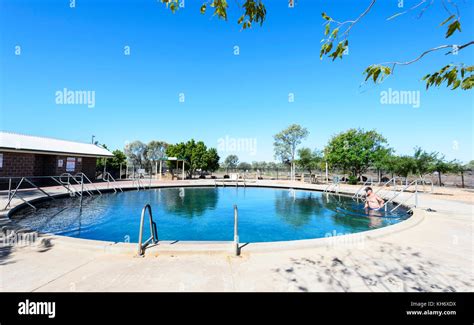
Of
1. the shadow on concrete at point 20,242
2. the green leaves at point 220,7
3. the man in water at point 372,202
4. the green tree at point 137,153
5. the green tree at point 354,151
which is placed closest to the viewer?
the green leaves at point 220,7

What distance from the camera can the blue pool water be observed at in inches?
278

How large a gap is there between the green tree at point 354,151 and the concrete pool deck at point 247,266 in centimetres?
2051

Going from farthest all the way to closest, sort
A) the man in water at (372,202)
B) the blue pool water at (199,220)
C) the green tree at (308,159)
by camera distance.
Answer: the green tree at (308,159) < the man in water at (372,202) < the blue pool water at (199,220)

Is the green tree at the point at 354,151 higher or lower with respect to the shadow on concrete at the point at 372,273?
higher

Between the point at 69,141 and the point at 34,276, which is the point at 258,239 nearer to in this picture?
the point at 34,276

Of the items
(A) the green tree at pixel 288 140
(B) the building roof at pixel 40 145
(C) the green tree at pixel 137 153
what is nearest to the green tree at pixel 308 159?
(A) the green tree at pixel 288 140

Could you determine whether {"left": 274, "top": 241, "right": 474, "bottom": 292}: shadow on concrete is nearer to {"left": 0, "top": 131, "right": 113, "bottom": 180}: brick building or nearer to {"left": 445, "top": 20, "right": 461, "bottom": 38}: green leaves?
{"left": 445, "top": 20, "right": 461, "bottom": 38}: green leaves

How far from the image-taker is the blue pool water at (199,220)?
23.2 feet

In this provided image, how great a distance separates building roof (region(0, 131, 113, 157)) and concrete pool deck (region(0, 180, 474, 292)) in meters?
14.2

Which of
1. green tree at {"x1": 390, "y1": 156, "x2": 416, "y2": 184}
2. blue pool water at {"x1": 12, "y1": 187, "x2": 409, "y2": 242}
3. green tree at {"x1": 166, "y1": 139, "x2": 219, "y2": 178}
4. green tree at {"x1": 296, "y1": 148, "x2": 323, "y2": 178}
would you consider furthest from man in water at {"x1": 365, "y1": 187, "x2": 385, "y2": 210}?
green tree at {"x1": 166, "y1": 139, "x2": 219, "y2": 178}

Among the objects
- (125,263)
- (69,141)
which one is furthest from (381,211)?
(69,141)

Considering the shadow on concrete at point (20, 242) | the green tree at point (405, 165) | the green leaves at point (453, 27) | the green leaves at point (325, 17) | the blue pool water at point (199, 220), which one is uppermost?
the green leaves at point (325, 17)

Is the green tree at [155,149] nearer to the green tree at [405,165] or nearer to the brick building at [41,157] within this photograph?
the brick building at [41,157]
